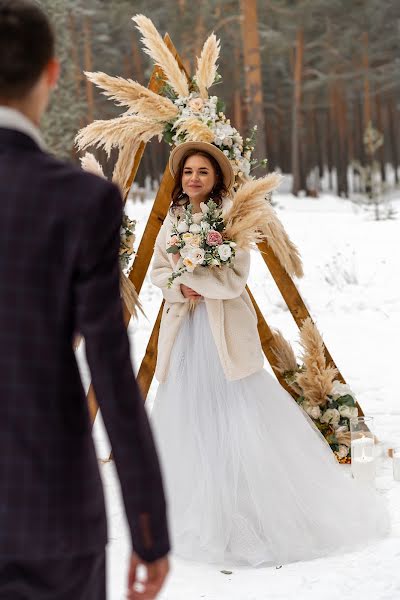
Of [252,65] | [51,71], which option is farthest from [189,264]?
[252,65]

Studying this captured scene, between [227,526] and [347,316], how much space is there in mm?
6184

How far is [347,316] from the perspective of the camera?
33.1ft

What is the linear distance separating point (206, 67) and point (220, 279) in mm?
1588

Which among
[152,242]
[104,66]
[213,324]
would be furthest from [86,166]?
[104,66]

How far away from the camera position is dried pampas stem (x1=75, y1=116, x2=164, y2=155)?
515 centimetres

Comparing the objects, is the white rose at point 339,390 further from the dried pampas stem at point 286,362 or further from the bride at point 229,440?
the bride at point 229,440

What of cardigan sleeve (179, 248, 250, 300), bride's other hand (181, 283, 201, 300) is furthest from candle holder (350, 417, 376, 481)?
bride's other hand (181, 283, 201, 300)

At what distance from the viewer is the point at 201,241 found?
4.50 meters

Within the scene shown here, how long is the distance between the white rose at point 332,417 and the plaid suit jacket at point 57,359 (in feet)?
13.4

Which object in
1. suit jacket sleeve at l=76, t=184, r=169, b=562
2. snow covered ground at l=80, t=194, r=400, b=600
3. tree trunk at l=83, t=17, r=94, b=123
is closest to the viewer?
suit jacket sleeve at l=76, t=184, r=169, b=562

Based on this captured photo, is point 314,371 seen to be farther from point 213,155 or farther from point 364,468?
point 213,155

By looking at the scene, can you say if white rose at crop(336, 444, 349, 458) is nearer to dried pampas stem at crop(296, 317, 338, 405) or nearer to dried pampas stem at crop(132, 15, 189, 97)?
dried pampas stem at crop(296, 317, 338, 405)

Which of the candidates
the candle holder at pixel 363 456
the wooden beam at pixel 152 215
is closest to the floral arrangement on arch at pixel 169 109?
the wooden beam at pixel 152 215

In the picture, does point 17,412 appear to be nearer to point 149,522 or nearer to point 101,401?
point 101,401
